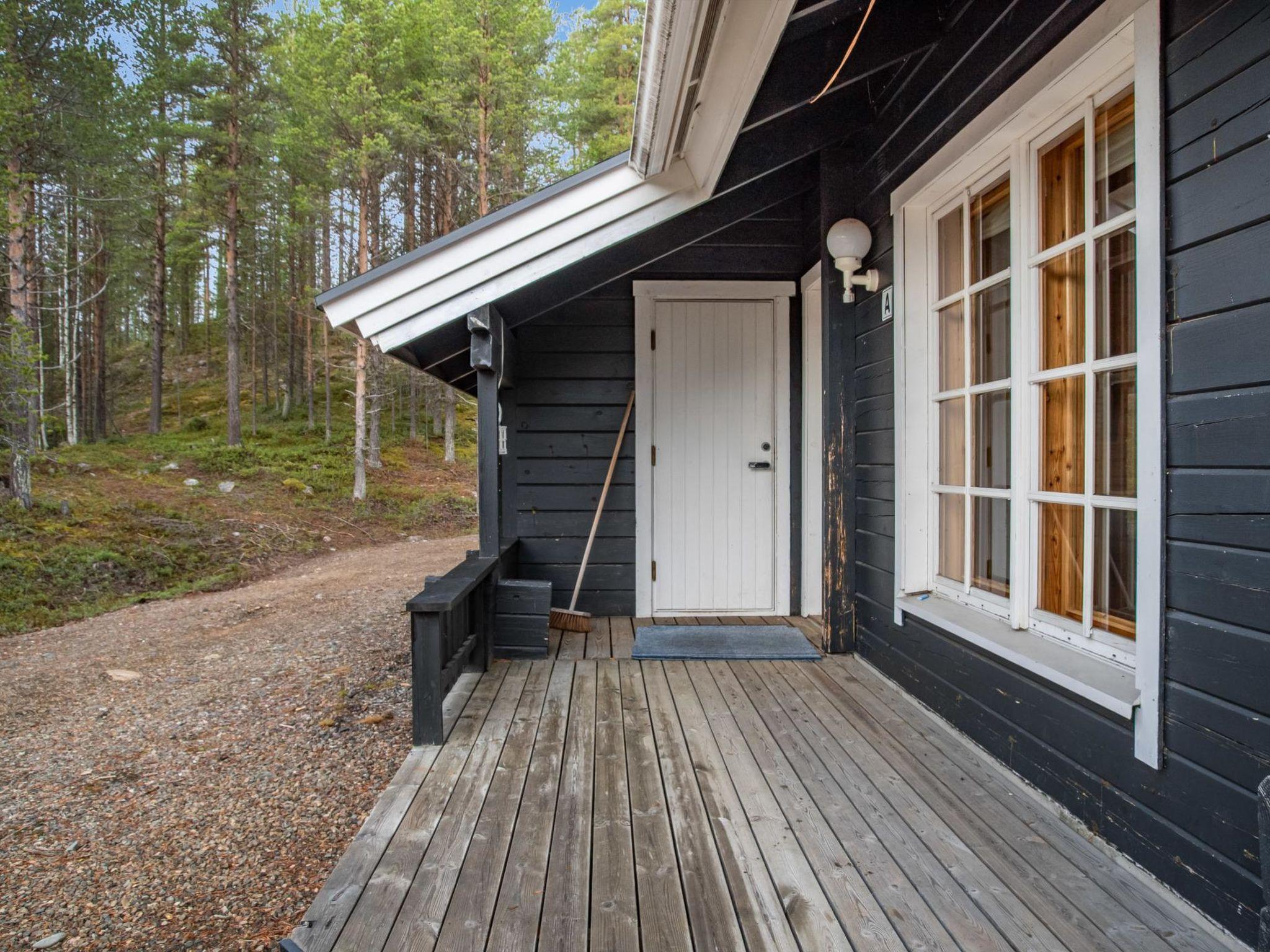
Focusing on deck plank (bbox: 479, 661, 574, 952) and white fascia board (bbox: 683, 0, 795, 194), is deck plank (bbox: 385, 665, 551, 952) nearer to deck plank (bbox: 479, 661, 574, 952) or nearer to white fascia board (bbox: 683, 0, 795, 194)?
deck plank (bbox: 479, 661, 574, 952)

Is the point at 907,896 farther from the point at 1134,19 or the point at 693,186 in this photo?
the point at 693,186

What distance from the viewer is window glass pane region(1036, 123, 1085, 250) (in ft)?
5.91

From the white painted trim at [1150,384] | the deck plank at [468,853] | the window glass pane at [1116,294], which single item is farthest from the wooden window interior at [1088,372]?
the deck plank at [468,853]

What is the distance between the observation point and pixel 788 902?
54.9 inches

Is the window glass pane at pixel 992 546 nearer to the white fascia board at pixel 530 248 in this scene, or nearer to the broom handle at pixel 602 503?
the white fascia board at pixel 530 248

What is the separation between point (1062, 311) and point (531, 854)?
1.92 metres

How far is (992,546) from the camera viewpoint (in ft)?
7.31

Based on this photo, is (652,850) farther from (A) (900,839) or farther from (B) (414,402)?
(B) (414,402)

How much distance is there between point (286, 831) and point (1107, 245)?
2752 mm

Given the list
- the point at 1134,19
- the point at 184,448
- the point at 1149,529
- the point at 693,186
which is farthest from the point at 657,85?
the point at 184,448

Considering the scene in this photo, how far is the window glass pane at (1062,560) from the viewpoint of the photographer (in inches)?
71.2

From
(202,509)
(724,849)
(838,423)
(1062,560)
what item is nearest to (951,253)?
(838,423)

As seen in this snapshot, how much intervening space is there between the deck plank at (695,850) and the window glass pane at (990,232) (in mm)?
1794

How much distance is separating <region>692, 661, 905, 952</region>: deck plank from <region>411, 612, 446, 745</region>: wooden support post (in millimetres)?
922
